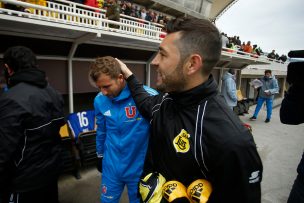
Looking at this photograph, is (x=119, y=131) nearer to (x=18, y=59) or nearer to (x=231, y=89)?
(x=18, y=59)

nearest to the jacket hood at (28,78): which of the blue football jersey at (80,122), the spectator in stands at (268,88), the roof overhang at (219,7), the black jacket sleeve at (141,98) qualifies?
the black jacket sleeve at (141,98)

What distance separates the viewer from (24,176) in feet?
6.40

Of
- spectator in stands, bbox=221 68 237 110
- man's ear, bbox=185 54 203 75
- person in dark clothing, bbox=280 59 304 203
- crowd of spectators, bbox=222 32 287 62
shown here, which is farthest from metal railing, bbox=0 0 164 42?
crowd of spectators, bbox=222 32 287 62

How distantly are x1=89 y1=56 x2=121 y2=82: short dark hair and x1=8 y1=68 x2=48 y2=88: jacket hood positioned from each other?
1.63 ft

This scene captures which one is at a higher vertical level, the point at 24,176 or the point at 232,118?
the point at 232,118

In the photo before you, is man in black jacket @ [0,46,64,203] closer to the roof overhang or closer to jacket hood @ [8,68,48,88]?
jacket hood @ [8,68,48,88]

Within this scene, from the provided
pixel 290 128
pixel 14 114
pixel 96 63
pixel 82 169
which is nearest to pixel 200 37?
pixel 96 63

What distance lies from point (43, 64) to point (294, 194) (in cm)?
474

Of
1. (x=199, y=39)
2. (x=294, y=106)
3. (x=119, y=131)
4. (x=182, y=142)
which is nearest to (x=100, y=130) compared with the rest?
(x=119, y=131)

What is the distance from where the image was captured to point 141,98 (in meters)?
2.00

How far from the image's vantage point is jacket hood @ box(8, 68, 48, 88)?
191 centimetres

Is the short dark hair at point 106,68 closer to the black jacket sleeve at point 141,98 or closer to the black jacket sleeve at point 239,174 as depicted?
A: the black jacket sleeve at point 141,98

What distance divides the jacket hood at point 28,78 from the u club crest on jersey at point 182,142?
1488 millimetres

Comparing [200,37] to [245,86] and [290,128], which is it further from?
[245,86]
